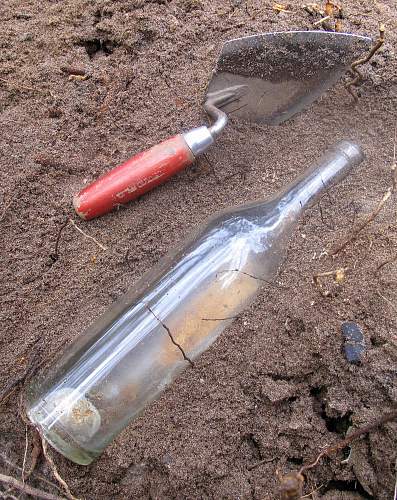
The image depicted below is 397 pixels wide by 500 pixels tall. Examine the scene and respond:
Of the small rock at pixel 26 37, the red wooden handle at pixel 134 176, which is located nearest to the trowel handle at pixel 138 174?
the red wooden handle at pixel 134 176

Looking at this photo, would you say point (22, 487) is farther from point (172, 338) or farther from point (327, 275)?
point (327, 275)

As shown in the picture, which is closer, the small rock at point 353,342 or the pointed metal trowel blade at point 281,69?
the small rock at point 353,342

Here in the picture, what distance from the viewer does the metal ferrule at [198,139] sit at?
1.16 metres

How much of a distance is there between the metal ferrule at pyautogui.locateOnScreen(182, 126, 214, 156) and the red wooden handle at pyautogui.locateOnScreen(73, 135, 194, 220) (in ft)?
0.04

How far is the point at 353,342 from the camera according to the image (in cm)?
102

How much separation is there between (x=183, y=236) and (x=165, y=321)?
21 cm

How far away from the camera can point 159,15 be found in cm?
131

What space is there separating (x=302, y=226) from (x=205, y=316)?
32 cm

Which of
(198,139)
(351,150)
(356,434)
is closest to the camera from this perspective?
(356,434)

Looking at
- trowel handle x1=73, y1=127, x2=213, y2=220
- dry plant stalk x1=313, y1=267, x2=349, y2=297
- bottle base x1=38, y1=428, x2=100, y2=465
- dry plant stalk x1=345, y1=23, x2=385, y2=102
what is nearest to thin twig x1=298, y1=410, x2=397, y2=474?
dry plant stalk x1=313, y1=267, x2=349, y2=297

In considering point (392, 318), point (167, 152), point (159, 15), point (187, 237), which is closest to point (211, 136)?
point (167, 152)

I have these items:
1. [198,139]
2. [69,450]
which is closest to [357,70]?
[198,139]

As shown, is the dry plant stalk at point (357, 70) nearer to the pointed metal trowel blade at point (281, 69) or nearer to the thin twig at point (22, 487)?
the pointed metal trowel blade at point (281, 69)

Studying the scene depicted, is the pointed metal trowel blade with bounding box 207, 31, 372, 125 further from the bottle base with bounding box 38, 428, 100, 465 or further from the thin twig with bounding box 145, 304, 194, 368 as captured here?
the bottle base with bounding box 38, 428, 100, 465
